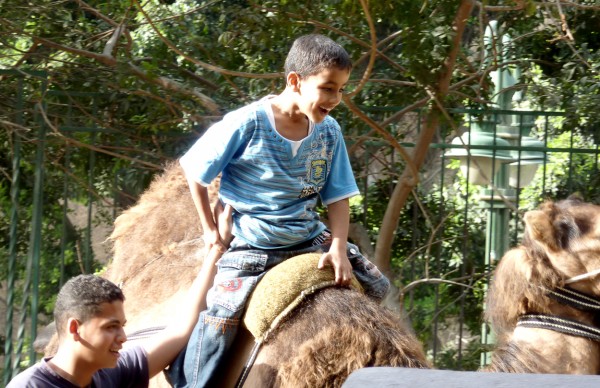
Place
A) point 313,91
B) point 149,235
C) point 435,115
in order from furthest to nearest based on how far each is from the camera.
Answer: point 435,115
point 149,235
point 313,91

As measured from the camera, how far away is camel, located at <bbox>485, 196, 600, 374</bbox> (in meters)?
3.16

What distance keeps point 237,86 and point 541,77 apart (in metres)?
2.31

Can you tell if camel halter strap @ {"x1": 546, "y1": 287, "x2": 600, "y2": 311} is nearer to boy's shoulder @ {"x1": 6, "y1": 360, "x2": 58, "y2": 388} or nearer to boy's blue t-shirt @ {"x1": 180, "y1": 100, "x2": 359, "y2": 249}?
boy's blue t-shirt @ {"x1": 180, "y1": 100, "x2": 359, "y2": 249}

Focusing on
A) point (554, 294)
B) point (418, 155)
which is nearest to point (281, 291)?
point (554, 294)

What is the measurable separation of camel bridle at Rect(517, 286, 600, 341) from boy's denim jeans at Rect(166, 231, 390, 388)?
69cm

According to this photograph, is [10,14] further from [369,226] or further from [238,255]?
[238,255]

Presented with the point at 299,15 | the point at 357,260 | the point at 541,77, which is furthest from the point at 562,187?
the point at 357,260

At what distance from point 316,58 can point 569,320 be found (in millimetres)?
1220

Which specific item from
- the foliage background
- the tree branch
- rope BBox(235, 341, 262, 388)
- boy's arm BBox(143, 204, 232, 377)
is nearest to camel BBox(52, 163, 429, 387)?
rope BBox(235, 341, 262, 388)

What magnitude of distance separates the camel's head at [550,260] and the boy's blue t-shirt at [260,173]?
2.42ft

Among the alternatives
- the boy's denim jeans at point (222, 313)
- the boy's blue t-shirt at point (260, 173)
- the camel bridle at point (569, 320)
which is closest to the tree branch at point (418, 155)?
the boy's blue t-shirt at point (260, 173)

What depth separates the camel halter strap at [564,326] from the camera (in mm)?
3193

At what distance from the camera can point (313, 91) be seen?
3.26 metres

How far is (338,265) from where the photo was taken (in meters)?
3.29
